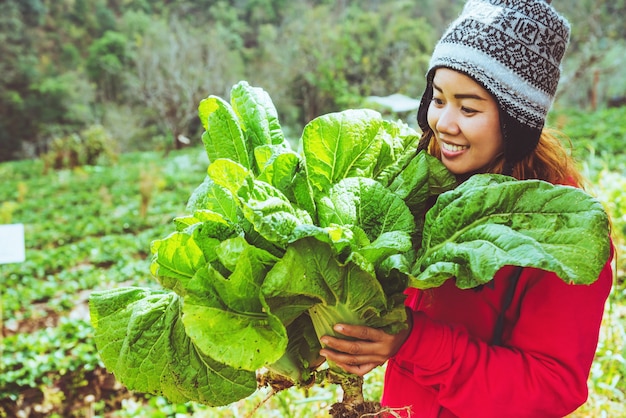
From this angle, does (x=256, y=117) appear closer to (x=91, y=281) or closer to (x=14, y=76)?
(x=91, y=281)

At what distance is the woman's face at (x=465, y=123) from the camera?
1034mm

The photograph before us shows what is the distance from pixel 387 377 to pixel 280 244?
26.0 inches

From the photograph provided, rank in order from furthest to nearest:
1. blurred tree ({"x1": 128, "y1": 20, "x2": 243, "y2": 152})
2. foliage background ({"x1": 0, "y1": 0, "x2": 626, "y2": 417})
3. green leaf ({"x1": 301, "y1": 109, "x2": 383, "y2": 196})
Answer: blurred tree ({"x1": 128, "y1": 20, "x2": 243, "y2": 152})
foliage background ({"x1": 0, "y1": 0, "x2": 626, "y2": 417})
green leaf ({"x1": 301, "y1": 109, "x2": 383, "y2": 196})

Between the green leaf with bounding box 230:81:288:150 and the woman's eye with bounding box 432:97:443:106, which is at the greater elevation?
the woman's eye with bounding box 432:97:443:106

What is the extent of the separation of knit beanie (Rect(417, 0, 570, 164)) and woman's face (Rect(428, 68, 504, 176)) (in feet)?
0.06

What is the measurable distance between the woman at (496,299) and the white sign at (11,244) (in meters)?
2.36

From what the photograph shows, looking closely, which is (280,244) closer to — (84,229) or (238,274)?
(238,274)

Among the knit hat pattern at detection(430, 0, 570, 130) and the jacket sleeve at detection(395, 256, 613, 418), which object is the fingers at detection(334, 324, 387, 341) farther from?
the knit hat pattern at detection(430, 0, 570, 130)

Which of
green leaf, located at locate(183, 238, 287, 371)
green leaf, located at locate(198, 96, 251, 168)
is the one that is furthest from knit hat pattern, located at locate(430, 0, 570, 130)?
green leaf, located at locate(183, 238, 287, 371)

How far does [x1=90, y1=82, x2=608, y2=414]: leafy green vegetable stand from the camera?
0.74 metres

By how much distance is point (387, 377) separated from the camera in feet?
4.12

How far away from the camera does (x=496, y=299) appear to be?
3.37 ft

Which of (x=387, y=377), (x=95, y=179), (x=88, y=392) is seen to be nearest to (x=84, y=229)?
(x=95, y=179)

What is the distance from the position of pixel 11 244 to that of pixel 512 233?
9.09 ft
